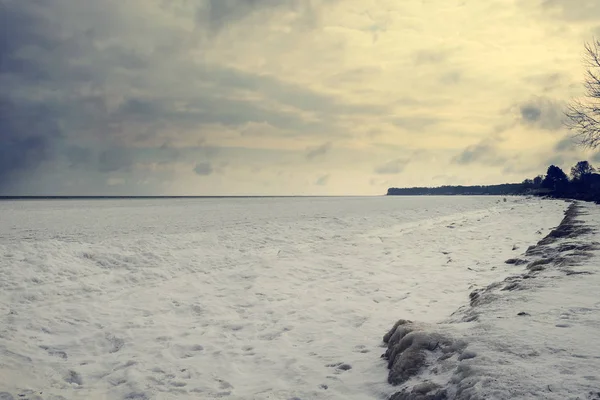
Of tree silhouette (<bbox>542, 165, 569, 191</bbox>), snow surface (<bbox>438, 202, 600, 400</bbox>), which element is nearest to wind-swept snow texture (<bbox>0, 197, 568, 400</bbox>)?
snow surface (<bbox>438, 202, 600, 400</bbox>)

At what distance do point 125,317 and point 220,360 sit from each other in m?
3.88

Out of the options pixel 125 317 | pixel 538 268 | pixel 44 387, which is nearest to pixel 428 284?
pixel 538 268

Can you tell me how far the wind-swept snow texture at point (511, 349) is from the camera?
397 cm

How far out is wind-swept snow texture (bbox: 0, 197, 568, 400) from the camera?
5504 mm

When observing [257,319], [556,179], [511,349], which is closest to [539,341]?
[511,349]

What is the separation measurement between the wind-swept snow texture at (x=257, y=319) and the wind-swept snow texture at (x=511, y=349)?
3cm

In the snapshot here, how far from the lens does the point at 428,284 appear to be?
11.8 meters

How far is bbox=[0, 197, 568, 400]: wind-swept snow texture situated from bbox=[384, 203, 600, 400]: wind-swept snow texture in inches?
1.2

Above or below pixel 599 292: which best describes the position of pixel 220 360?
below

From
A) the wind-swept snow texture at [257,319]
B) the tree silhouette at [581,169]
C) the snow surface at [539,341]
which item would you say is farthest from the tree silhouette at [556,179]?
the snow surface at [539,341]

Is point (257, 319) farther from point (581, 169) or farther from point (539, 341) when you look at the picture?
point (581, 169)

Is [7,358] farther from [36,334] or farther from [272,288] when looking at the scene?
[272,288]

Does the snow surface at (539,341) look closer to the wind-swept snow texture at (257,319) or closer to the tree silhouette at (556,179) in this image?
the wind-swept snow texture at (257,319)

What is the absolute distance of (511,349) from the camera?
188 inches
